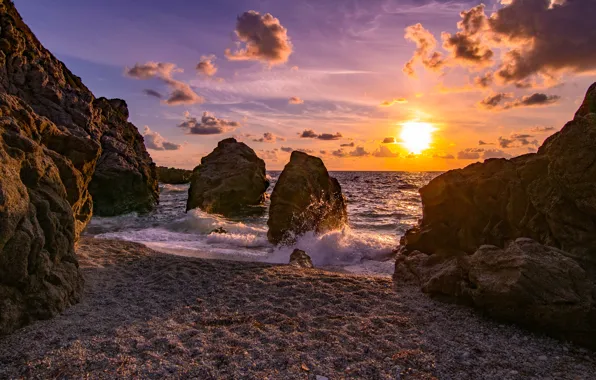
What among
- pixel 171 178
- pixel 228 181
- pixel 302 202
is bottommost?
pixel 302 202

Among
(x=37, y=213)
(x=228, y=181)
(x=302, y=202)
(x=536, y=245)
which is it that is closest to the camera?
(x=37, y=213)

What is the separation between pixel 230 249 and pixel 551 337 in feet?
35.5

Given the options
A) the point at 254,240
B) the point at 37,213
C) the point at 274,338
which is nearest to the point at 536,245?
the point at 274,338

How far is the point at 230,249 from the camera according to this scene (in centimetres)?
1408

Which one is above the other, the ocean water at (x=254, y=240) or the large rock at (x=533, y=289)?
the large rock at (x=533, y=289)

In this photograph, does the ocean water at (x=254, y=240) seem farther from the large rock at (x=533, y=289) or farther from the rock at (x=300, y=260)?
the large rock at (x=533, y=289)

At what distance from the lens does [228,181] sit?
26.1 meters

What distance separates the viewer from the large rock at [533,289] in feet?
17.4

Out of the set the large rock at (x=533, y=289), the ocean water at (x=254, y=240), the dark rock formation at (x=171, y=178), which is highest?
the dark rock formation at (x=171, y=178)

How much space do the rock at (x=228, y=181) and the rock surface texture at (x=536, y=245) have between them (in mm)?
17309

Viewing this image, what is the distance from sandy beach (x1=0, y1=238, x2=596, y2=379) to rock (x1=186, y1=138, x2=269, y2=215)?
17116mm

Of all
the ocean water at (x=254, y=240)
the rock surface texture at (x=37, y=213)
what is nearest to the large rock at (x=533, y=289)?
the ocean water at (x=254, y=240)

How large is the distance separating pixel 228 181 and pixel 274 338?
71.0ft

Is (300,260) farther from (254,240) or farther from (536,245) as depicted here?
(536,245)
